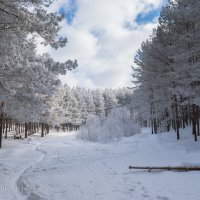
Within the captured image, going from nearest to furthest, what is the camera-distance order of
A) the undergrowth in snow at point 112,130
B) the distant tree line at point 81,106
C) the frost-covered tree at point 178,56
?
1. the frost-covered tree at point 178,56
2. the undergrowth in snow at point 112,130
3. the distant tree line at point 81,106

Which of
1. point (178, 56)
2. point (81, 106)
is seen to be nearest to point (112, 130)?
point (178, 56)

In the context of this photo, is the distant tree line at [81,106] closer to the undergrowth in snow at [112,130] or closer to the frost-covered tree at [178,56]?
the undergrowth in snow at [112,130]

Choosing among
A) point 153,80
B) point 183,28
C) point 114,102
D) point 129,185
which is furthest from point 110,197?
point 114,102

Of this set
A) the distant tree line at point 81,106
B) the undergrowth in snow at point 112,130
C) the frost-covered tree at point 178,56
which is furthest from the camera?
the distant tree line at point 81,106

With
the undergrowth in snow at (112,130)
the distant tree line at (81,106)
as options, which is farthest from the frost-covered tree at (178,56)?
the distant tree line at (81,106)

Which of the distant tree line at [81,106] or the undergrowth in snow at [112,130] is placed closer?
the undergrowth in snow at [112,130]

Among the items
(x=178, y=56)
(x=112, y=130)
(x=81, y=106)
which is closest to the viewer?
(x=178, y=56)

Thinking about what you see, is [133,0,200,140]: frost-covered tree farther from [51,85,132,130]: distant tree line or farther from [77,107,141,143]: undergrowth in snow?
[51,85,132,130]: distant tree line

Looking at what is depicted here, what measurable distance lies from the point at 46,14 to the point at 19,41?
1.69 m

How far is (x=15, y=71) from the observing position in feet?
49.2

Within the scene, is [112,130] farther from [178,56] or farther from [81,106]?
[81,106]

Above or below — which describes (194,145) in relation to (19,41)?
below

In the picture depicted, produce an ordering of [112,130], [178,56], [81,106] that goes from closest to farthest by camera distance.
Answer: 1. [178,56]
2. [112,130]
3. [81,106]

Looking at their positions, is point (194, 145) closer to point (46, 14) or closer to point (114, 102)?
point (46, 14)
